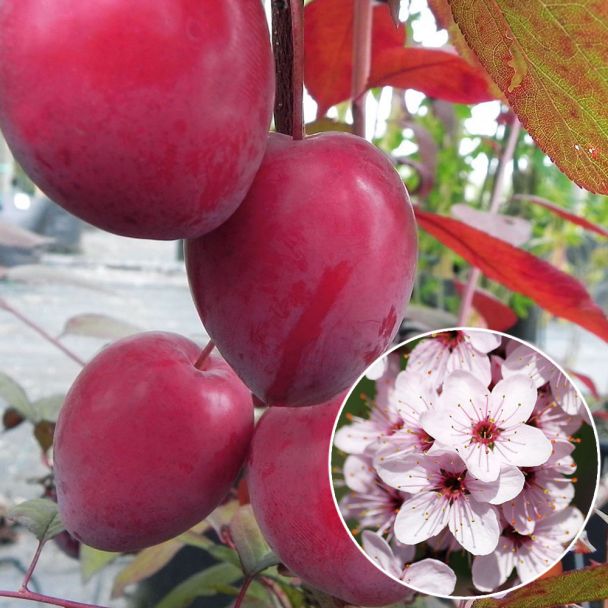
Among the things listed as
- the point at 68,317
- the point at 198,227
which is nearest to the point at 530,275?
the point at 198,227

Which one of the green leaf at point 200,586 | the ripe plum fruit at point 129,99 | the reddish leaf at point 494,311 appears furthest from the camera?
the reddish leaf at point 494,311

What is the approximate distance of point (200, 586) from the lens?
0.53 meters

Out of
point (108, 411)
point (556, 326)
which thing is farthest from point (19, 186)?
point (556, 326)

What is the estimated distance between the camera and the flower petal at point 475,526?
Answer: 223 millimetres

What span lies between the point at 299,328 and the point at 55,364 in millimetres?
1009

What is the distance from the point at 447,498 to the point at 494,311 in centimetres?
42

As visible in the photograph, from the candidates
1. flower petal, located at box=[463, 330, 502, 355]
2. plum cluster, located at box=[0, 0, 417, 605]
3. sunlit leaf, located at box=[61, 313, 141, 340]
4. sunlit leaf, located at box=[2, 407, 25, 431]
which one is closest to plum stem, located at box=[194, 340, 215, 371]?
plum cluster, located at box=[0, 0, 417, 605]

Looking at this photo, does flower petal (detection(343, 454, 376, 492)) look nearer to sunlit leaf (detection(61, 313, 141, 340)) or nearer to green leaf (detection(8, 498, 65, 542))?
green leaf (detection(8, 498, 65, 542))

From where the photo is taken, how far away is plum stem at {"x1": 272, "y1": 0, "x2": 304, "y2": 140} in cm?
19

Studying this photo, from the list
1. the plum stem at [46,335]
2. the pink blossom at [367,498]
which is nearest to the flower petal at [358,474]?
the pink blossom at [367,498]

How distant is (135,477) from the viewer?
0.27m

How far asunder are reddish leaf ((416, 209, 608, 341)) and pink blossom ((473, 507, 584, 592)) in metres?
0.16

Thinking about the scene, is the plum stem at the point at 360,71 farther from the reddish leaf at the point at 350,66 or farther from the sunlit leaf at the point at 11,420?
the sunlit leaf at the point at 11,420

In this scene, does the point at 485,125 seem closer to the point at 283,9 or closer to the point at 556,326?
the point at 283,9
